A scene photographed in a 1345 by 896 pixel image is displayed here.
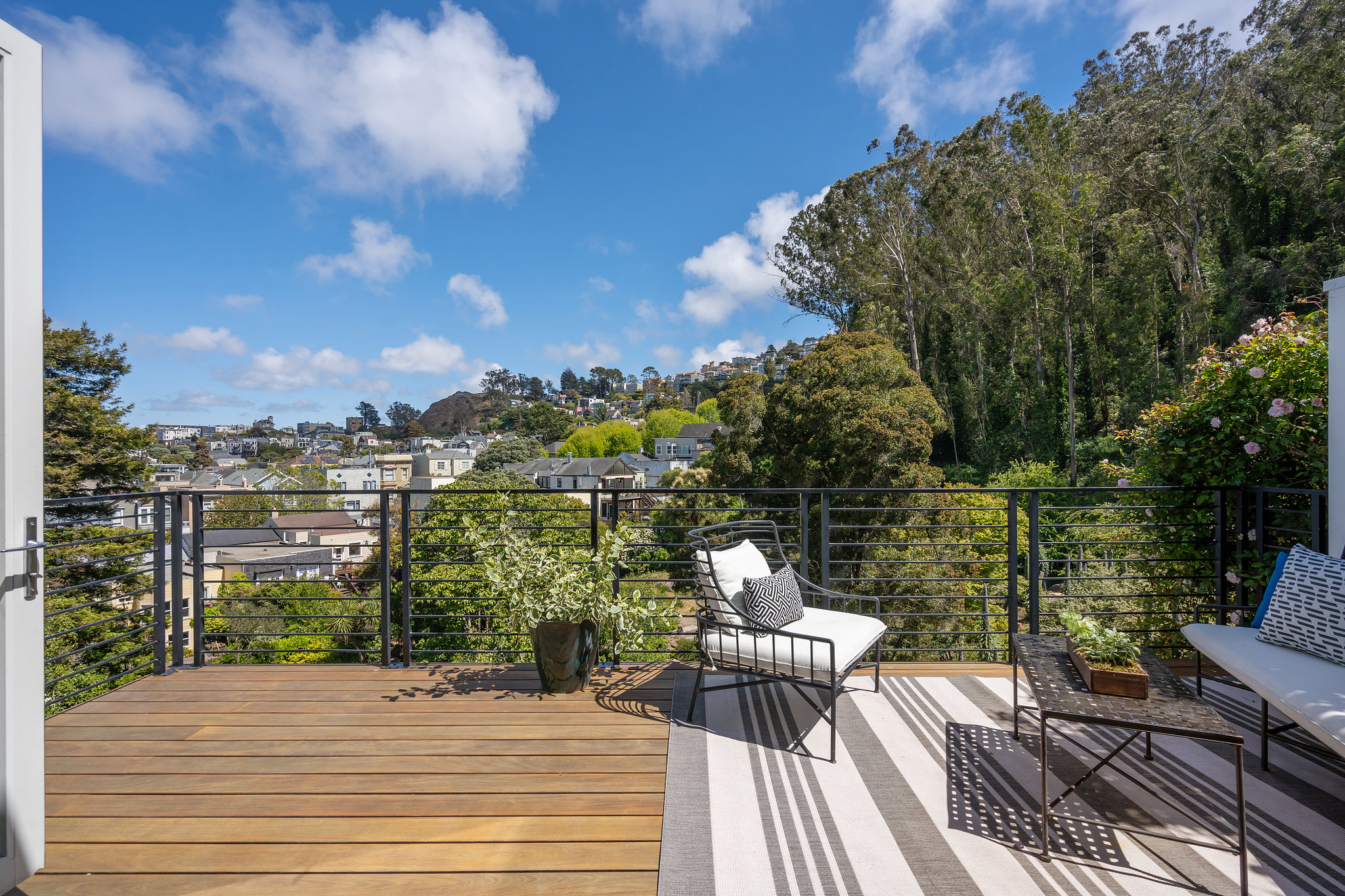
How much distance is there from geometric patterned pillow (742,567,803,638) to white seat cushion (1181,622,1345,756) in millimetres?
1651

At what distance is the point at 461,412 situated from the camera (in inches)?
3386

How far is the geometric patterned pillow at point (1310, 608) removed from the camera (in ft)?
7.43

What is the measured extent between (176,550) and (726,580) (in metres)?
3.03

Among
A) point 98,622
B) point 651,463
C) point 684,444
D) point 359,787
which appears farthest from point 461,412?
point 359,787

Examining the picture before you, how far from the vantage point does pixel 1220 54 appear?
1830cm

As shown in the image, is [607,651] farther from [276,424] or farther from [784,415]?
[276,424]

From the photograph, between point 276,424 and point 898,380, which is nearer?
point 898,380

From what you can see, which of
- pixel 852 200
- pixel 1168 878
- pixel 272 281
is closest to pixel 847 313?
pixel 852 200

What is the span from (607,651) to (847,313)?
19.3 metres

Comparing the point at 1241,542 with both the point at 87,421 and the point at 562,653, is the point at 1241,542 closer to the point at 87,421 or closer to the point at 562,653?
the point at 562,653

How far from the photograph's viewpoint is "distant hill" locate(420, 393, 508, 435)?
82625 millimetres

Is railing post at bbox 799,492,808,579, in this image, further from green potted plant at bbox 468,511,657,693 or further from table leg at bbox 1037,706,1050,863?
table leg at bbox 1037,706,1050,863

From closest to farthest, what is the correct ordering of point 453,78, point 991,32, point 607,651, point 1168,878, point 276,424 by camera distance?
point 1168,878, point 607,651, point 453,78, point 991,32, point 276,424

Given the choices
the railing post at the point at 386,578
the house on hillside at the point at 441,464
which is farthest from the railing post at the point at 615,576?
the house on hillside at the point at 441,464
